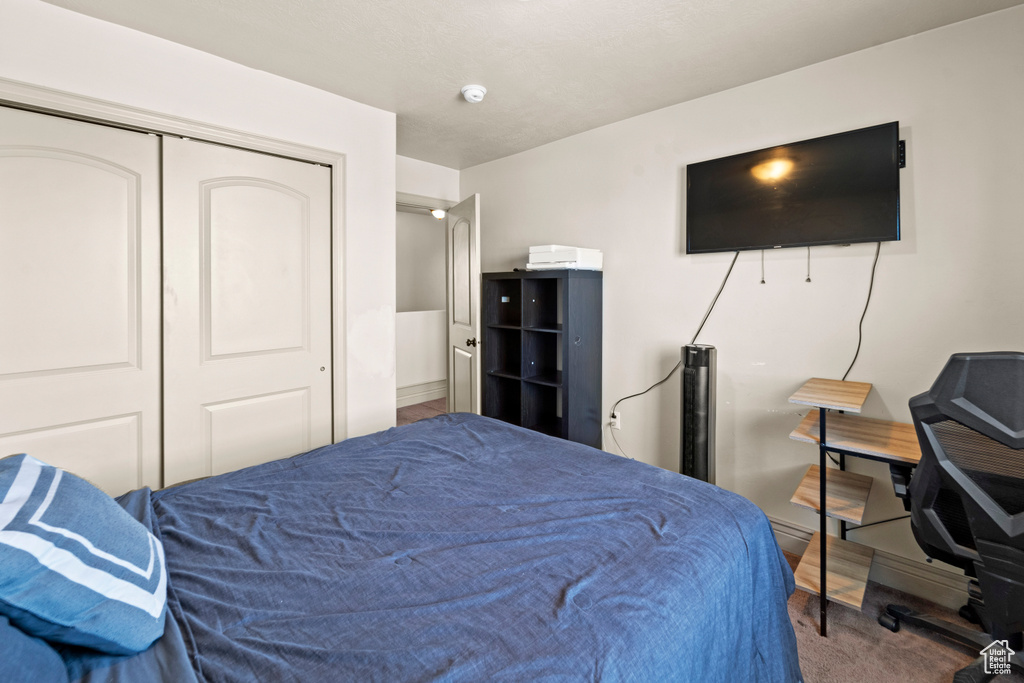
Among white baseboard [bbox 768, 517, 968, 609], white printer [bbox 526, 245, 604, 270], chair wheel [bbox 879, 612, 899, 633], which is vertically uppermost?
white printer [bbox 526, 245, 604, 270]

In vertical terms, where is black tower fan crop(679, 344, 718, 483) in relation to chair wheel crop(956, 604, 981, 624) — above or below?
above

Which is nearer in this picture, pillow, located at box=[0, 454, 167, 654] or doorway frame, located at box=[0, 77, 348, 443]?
pillow, located at box=[0, 454, 167, 654]

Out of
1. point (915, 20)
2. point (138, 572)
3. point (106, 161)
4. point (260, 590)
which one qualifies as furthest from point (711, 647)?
point (106, 161)

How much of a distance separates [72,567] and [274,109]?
8.18 ft

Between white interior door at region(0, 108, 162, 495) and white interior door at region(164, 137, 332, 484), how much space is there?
85 mm

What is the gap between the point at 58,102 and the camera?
6.40 feet

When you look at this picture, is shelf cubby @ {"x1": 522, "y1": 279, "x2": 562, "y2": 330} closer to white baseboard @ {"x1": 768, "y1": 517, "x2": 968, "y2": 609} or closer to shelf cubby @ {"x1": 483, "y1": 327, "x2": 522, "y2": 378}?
shelf cubby @ {"x1": 483, "y1": 327, "x2": 522, "y2": 378}

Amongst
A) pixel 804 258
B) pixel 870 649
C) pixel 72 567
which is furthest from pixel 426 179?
pixel 870 649

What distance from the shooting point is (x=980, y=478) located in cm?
142

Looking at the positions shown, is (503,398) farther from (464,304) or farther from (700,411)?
(700,411)

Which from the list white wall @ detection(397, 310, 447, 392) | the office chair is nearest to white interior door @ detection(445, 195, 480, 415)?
white wall @ detection(397, 310, 447, 392)

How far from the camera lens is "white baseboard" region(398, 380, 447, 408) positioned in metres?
5.48

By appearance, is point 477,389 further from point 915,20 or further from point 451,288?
point 915,20

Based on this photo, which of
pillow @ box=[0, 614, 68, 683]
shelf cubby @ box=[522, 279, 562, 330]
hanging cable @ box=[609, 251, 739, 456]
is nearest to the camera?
pillow @ box=[0, 614, 68, 683]
